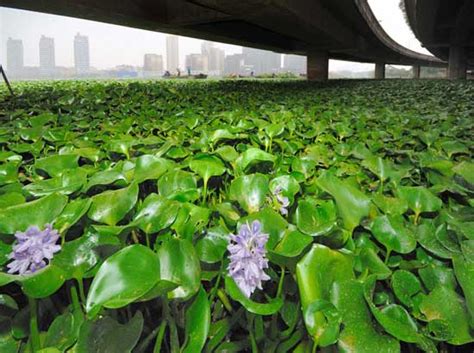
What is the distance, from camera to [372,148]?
1.78 meters

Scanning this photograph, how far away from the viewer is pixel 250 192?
0.93m

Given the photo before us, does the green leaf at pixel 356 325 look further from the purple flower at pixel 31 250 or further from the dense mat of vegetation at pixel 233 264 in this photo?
the purple flower at pixel 31 250

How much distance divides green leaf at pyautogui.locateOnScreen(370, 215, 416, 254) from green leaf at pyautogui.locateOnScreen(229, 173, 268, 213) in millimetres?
260

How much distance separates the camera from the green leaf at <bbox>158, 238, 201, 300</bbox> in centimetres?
63

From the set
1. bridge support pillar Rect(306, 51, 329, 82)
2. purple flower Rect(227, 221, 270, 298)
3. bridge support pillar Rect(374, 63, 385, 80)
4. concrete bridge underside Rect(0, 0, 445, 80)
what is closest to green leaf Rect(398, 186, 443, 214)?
purple flower Rect(227, 221, 270, 298)

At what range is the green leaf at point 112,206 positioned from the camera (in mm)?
809

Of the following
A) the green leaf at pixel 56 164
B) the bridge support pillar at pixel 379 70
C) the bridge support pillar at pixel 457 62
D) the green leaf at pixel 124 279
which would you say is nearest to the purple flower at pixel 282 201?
the green leaf at pixel 124 279

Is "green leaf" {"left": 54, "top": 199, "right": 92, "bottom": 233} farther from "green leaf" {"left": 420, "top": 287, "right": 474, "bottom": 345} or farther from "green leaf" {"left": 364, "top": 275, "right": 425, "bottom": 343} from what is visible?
"green leaf" {"left": 420, "top": 287, "right": 474, "bottom": 345}

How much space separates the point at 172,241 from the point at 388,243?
436 mm

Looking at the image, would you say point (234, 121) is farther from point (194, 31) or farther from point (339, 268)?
point (194, 31)

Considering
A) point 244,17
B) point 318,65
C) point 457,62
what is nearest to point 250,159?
point 244,17

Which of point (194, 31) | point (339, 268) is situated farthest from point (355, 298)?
point (194, 31)

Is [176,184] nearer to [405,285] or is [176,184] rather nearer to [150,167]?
[150,167]

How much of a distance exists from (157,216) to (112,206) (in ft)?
0.36
